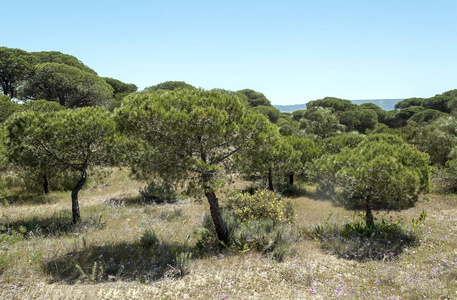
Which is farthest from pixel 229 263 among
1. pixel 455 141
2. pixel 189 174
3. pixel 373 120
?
pixel 373 120

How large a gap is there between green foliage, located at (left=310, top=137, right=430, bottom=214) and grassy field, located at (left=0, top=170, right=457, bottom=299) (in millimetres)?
1611

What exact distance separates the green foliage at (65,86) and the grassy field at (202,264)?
32335 mm

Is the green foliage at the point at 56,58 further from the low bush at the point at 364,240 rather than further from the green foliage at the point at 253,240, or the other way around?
the low bush at the point at 364,240

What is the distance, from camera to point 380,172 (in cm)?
918

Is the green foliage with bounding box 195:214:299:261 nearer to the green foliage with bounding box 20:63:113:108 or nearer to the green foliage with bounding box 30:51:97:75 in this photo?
the green foliage with bounding box 20:63:113:108

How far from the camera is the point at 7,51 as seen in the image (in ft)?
126

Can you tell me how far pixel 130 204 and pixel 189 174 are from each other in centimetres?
824

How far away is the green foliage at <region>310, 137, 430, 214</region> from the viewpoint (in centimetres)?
902

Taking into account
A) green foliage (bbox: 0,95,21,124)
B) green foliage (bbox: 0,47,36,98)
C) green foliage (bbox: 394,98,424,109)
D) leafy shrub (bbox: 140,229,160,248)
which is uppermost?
green foliage (bbox: 0,47,36,98)

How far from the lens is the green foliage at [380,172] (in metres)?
9.02

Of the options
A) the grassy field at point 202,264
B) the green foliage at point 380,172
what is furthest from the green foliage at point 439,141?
the green foliage at point 380,172

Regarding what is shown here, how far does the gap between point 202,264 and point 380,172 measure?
721cm

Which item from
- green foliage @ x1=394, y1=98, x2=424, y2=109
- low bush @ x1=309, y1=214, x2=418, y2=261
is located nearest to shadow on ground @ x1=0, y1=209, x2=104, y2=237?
low bush @ x1=309, y1=214, x2=418, y2=261

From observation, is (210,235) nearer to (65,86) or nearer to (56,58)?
Result: (65,86)
